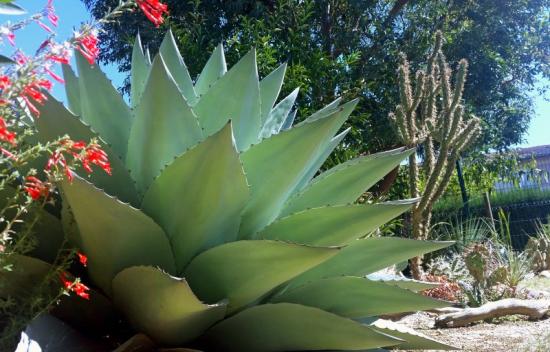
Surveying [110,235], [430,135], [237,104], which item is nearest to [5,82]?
[110,235]

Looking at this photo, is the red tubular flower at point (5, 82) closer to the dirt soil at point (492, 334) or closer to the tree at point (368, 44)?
the dirt soil at point (492, 334)

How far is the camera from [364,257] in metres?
1.63

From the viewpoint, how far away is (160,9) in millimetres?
1323

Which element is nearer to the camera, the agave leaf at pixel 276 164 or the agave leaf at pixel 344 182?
the agave leaf at pixel 276 164

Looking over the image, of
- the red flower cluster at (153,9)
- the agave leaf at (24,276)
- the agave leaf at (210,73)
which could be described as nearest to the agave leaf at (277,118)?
the agave leaf at (210,73)

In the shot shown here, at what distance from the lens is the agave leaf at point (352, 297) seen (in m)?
1.52

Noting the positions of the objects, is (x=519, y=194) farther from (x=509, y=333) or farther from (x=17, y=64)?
(x=17, y=64)

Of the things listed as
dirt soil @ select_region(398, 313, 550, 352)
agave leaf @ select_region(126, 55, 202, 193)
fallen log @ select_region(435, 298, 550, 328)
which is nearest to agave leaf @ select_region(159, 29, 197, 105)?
agave leaf @ select_region(126, 55, 202, 193)

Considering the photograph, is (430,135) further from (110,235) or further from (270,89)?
(110,235)

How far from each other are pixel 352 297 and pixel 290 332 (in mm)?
194

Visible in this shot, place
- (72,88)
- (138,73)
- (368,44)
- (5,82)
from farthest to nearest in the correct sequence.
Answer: (368,44) < (138,73) < (72,88) < (5,82)

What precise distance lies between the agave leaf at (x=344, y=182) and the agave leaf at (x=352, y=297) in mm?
221

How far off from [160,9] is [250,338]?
28.6 inches

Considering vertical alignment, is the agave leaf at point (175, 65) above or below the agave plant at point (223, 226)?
above
